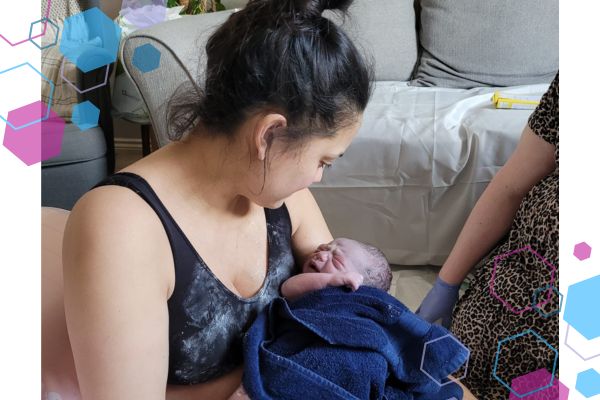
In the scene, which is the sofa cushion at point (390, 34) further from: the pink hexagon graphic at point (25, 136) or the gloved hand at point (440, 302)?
the pink hexagon graphic at point (25, 136)

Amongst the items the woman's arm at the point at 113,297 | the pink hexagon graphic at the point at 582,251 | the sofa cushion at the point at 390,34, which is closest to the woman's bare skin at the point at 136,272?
the woman's arm at the point at 113,297

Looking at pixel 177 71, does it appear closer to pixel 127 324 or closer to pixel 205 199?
pixel 205 199

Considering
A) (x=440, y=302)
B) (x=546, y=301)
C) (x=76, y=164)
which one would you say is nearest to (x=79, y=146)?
(x=76, y=164)

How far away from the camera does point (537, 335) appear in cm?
115

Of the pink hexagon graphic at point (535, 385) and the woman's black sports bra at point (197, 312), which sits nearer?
the woman's black sports bra at point (197, 312)

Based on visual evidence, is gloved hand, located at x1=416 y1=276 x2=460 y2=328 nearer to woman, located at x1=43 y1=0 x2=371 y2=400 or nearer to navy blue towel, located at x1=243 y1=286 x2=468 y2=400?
navy blue towel, located at x1=243 y1=286 x2=468 y2=400

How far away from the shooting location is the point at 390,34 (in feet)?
8.27

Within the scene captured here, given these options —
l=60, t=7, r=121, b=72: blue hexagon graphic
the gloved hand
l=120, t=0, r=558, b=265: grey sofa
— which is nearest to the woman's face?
the gloved hand

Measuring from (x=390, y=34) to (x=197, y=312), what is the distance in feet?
6.24

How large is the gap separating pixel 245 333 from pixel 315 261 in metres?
0.19

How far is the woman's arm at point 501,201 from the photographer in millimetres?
1248

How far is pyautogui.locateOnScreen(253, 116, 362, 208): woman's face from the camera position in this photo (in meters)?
0.83

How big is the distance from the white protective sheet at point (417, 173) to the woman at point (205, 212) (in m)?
1.12

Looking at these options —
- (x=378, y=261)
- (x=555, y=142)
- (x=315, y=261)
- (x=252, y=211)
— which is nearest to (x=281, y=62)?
(x=252, y=211)
